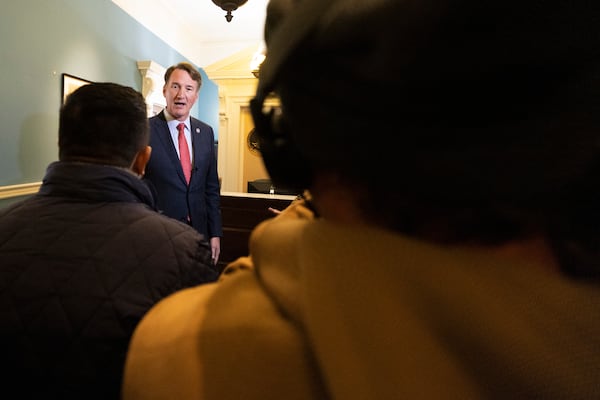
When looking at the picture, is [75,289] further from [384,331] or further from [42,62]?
[42,62]

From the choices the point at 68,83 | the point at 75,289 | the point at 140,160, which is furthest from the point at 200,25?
the point at 75,289

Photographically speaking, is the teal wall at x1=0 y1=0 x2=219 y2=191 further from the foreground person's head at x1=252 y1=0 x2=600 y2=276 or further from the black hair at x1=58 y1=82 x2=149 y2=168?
the foreground person's head at x1=252 y1=0 x2=600 y2=276

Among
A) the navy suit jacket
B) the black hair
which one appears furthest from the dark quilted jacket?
the navy suit jacket

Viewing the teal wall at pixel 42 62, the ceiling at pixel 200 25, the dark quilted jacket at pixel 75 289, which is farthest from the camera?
the ceiling at pixel 200 25

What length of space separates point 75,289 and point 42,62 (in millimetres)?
2218

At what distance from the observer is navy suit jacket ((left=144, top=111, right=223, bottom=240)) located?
5.32ft

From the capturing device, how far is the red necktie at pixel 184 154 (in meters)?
1.71

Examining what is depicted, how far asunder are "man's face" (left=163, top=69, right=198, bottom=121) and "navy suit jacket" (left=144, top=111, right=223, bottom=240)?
0.20 ft

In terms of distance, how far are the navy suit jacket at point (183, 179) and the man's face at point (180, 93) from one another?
62mm

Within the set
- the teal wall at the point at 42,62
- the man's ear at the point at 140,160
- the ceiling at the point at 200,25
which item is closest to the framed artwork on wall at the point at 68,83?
the teal wall at the point at 42,62

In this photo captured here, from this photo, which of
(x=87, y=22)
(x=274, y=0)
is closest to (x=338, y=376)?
(x=274, y=0)

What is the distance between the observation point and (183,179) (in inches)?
65.5

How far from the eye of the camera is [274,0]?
0.30 metres

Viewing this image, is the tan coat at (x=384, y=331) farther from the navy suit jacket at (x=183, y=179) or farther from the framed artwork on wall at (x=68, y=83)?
the framed artwork on wall at (x=68, y=83)
